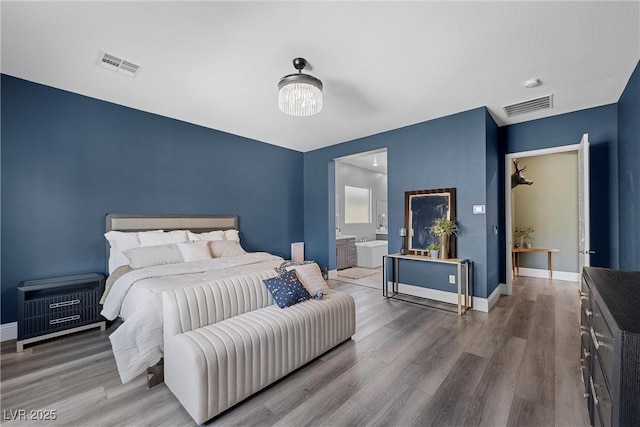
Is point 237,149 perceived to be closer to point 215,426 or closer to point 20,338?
point 20,338

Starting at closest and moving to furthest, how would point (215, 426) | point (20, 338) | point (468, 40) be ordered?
point (215, 426), point (468, 40), point (20, 338)

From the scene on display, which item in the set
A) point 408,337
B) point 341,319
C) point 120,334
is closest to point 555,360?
point 408,337

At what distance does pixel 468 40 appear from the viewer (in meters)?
2.29

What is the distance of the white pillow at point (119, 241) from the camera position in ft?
11.1

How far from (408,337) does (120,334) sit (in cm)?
268

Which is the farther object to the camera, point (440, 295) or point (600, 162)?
point (440, 295)

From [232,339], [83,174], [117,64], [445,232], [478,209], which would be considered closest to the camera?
[232,339]

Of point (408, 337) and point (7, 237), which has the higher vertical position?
point (7, 237)

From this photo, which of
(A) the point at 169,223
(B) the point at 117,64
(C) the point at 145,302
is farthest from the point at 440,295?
(B) the point at 117,64

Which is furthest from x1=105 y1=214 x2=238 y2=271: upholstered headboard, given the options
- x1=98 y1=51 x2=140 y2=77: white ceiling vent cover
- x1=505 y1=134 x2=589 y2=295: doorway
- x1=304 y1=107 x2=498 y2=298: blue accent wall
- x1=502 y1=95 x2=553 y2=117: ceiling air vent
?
x1=505 y1=134 x2=589 y2=295: doorway

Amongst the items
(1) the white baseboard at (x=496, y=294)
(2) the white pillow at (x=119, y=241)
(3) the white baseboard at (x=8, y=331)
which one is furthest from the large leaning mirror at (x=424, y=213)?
(3) the white baseboard at (x=8, y=331)

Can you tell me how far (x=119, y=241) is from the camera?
11.1ft

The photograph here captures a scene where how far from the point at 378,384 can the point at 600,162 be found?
13.8ft

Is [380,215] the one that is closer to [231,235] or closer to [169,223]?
[231,235]
